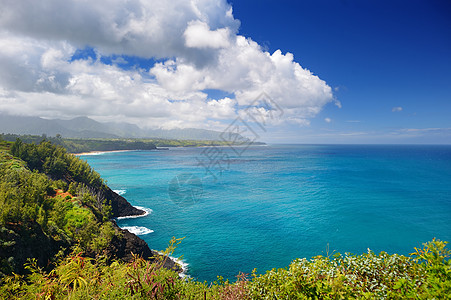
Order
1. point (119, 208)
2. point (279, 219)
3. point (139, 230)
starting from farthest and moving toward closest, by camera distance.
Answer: point (119, 208)
point (279, 219)
point (139, 230)

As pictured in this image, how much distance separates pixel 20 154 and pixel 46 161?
5.71m

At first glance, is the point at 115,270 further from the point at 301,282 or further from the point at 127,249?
the point at 127,249

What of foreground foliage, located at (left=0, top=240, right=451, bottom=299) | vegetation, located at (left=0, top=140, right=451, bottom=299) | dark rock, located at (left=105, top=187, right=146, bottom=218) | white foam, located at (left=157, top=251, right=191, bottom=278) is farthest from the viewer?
dark rock, located at (left=105, top=187, right=146, bottom=218)

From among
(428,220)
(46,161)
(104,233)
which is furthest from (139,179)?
(428,220)

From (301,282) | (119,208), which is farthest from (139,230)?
(301,282)

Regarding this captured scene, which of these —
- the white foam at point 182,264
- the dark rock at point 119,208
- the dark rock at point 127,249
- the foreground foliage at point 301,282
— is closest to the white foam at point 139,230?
the dark rock at point 119,208

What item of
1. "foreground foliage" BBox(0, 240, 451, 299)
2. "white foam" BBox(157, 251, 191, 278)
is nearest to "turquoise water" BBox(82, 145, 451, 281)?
"white foam" BBox(157, 251, 191, 278)

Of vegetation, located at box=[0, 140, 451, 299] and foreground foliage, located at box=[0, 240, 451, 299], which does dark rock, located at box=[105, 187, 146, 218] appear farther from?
foreground foliage, located at box=[0, 240, 451, 299]

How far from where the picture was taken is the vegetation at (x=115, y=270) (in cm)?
555

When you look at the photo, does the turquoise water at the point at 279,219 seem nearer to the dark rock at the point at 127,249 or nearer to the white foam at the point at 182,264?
the white foam at the point at 182,264

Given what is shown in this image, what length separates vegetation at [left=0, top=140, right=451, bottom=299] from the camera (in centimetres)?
555

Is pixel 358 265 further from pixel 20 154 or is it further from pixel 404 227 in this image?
pixel 20 154

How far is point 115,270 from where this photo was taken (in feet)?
25.7

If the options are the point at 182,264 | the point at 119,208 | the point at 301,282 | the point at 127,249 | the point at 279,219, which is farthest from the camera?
the point at 119,208
